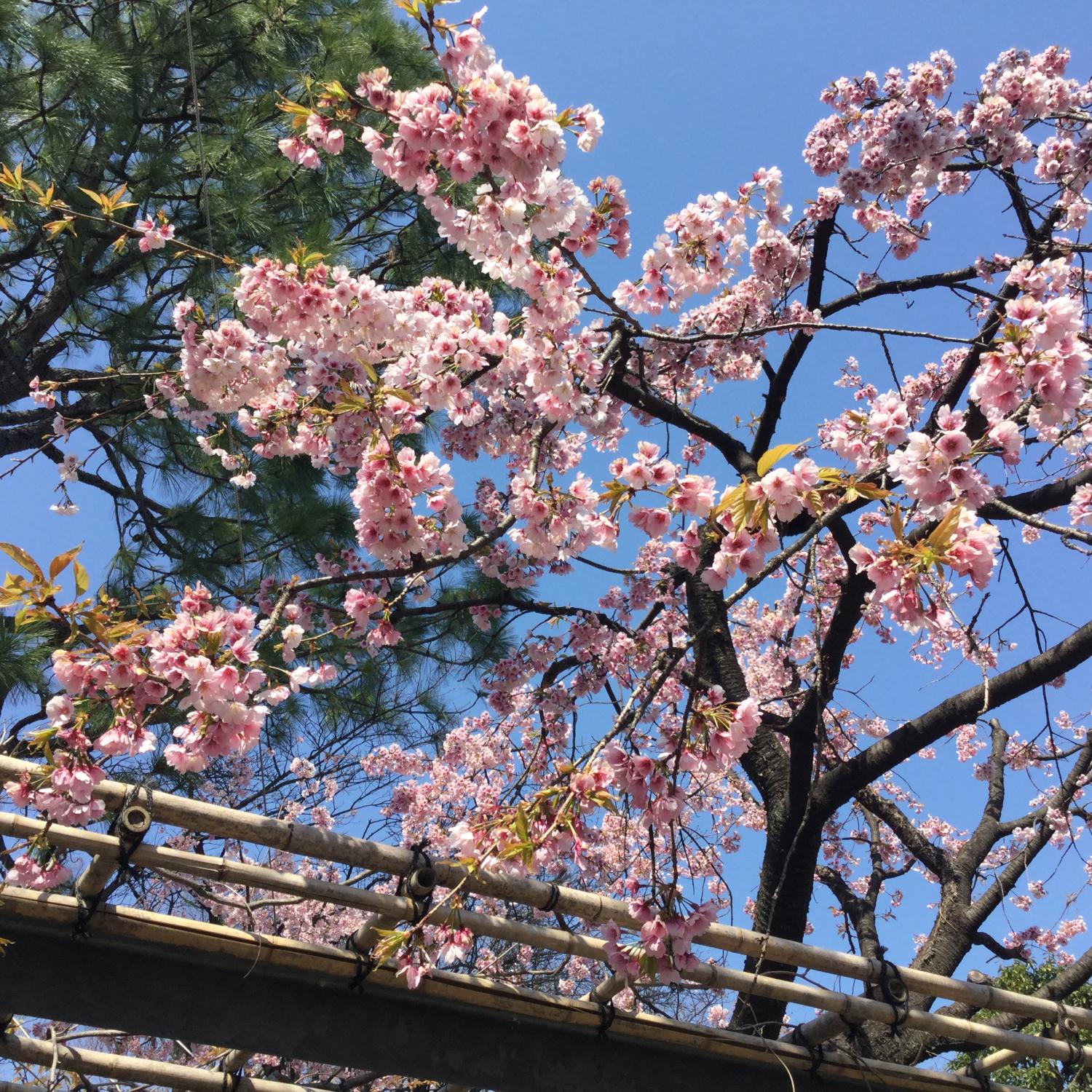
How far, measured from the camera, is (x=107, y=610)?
1.69 metres

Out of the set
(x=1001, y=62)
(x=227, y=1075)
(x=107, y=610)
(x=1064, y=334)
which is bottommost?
(x=227, y=1075)

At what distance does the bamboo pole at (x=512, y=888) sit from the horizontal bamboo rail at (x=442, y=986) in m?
0.18

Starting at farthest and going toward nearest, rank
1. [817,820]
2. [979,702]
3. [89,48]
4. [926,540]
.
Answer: [89,48], [817,820], [979,702], [926,540]

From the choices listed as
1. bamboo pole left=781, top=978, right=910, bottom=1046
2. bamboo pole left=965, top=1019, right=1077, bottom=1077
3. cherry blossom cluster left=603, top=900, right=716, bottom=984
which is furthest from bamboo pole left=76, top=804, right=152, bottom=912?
bamboo pole left=965, top=1019, right=1077, bottom=1077

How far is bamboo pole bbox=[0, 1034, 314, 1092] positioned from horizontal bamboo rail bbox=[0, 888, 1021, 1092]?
0.04m

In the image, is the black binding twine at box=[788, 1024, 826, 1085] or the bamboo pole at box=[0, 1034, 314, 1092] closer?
the bamboo pole at box=[0, 1034, 314, 1092]

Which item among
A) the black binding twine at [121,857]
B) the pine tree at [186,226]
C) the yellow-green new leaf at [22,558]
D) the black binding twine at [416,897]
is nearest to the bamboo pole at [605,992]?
the black binding twine at [416,897]

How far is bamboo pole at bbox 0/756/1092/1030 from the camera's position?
5.33ft

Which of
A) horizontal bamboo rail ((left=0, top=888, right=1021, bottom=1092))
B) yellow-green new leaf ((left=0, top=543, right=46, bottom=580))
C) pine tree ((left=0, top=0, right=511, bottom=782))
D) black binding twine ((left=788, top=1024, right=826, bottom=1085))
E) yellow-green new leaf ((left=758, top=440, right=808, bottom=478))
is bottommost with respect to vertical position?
horizontal bamboo rail ((left=0, top=888, right=1021, bottom=1092))

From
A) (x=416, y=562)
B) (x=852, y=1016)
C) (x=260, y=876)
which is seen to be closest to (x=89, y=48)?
(x=416, y=562)

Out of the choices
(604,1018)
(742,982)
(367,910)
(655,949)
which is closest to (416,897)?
(367,910)

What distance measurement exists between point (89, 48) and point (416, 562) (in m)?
3.63

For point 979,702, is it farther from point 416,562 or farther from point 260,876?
point 260,876

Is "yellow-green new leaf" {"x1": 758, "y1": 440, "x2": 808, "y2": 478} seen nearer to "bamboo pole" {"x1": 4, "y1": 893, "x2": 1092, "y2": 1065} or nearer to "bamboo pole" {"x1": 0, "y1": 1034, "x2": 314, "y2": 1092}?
"bamboo pole" {"x1": 4, "y1": 893, "x2": 1092, "y2": 1065}
